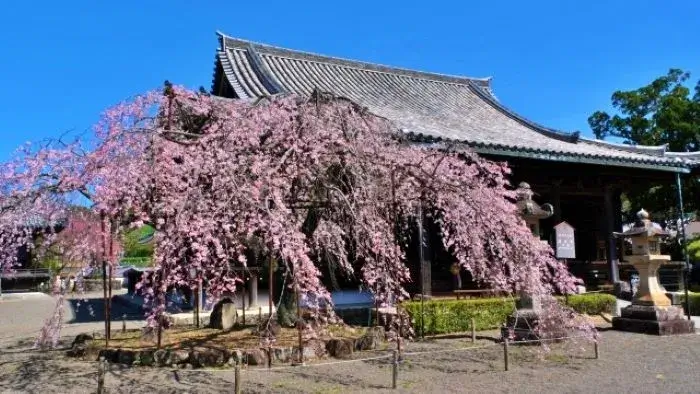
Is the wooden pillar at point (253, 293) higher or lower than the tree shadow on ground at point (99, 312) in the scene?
higher

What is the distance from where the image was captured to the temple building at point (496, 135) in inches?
586

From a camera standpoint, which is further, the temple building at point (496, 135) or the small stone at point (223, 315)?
the temple building at point (496, 135)

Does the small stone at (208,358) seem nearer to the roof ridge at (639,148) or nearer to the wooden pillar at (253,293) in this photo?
the wooden pillar at (253,293)

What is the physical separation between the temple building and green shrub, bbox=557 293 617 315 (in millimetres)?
2835

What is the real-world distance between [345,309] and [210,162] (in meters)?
7.19

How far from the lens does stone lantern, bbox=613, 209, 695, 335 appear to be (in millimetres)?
11648

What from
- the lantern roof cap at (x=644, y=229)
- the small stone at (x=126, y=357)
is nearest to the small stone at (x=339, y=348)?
the small stone at (x=126, y=357)

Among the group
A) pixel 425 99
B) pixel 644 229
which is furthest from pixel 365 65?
pixel 644 229

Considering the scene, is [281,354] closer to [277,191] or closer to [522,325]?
[277,191]

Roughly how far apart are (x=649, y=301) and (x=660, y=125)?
69.6 feet

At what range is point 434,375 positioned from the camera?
318 inches

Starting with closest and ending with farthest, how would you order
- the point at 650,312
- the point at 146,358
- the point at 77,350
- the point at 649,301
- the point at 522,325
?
the point at 146,358 < the point at 77,350 < the point at 522,325 < the point at 650,312 < the point at 649,301

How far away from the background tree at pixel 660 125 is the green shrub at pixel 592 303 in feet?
38.2

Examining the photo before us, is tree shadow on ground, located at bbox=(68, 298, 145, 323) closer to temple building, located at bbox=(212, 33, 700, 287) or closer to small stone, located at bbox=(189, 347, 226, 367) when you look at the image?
small stone, located at bbox=(189, 347, 226, 367)
